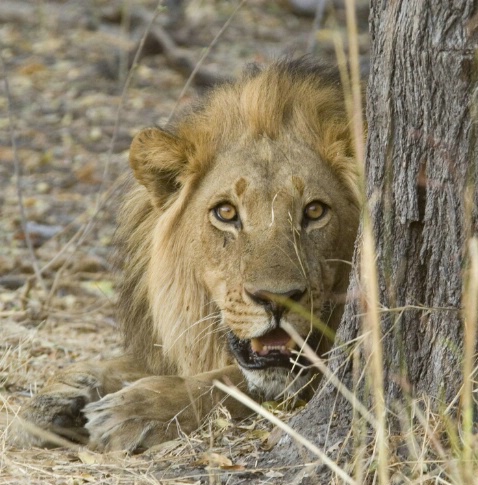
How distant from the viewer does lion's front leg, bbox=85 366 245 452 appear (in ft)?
12.5

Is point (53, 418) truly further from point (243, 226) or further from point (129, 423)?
point (243, 226)

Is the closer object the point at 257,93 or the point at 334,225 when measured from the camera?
the point at 334,225

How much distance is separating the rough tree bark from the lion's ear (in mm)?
1352

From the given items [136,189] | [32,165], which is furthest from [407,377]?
[32,165]

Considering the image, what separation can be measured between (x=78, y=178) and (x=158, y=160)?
15.1 feet

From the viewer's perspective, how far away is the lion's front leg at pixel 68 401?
13.3ft

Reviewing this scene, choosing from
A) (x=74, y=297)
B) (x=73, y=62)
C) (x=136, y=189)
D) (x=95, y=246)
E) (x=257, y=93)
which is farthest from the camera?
(x=73, y=62)

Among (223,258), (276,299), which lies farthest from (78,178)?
(276,299)

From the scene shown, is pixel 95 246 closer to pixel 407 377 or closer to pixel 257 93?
pixel 257 93

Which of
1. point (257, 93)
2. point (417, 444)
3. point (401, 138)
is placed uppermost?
point (257, 93)

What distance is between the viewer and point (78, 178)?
884 centimetres

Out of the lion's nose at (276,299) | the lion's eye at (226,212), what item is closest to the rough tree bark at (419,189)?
the lion's nose at (276,299)

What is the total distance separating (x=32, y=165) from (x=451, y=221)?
6653 mm

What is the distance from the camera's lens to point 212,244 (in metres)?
4.20
